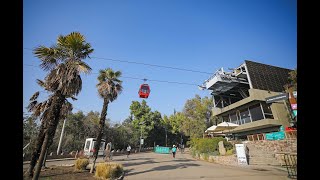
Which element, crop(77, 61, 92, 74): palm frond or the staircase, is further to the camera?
the staircase

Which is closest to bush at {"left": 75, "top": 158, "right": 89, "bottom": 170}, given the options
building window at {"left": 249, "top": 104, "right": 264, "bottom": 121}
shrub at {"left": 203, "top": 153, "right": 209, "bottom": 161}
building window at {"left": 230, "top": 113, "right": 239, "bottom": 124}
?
shrub at {"left": 203, "top": 153, "right": 209, "bottom": 161}

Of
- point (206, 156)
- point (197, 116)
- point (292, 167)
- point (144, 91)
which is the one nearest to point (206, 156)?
point (206, 156)

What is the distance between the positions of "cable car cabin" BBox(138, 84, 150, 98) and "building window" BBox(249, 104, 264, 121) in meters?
20.3

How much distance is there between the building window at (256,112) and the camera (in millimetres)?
31003

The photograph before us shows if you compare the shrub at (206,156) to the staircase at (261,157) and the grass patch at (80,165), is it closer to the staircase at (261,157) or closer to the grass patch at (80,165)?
the staircase at (261,157)

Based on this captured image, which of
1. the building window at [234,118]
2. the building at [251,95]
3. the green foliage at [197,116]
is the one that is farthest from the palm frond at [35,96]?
the green foliage at [197,116]

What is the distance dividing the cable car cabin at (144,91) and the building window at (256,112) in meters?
20.3

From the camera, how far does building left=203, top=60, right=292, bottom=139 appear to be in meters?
30.4

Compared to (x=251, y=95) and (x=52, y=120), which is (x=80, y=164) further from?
(x=251, y=95)

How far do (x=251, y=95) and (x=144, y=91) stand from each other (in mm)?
19599

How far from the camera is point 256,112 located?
31906 millimetres

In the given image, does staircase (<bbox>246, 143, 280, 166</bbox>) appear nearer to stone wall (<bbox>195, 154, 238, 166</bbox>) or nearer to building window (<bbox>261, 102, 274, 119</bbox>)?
stone wall (<bbox>195, 154, 238, 166</bbox>)
